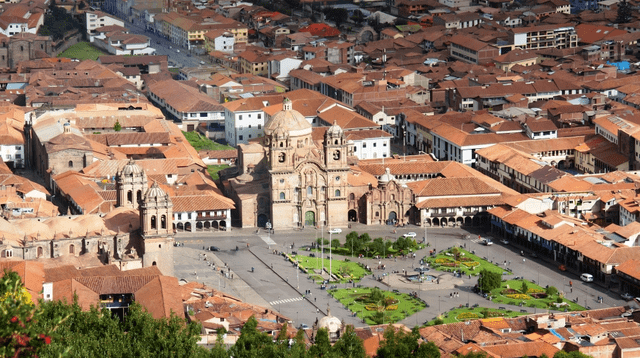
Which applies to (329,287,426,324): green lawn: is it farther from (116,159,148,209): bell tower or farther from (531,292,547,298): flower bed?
(116,159,148,209): bell tower

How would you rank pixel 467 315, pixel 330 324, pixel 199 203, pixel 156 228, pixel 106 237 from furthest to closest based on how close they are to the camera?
pixel 199 203 < pixel 106 237 < pixel 156 228 < pixel 467 315 < pixel 330 324

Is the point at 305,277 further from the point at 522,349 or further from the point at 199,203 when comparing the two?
the point at 522,349

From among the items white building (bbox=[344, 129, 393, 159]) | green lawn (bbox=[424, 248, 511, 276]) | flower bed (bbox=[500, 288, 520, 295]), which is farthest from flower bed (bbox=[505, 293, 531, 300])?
white building (bbox=[344, 129, 393, 159])

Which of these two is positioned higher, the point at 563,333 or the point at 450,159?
the point at 563,333

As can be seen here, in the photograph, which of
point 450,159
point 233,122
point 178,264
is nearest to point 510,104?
point 450,159

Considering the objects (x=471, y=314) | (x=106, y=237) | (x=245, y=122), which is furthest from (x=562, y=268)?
(x=245, y=122)

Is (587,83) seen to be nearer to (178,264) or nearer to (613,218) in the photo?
(613,218)
